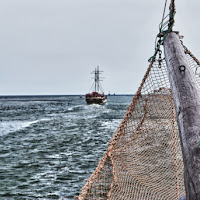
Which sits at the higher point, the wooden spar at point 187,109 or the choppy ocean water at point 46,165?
the wooden spar at point 187,109

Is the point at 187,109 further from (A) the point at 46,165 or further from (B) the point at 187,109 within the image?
(A) the point at 46,165

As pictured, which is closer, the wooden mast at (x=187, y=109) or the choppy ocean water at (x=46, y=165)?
the wooden mast at (x=187, y=109)

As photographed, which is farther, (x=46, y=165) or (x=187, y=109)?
(x=46, y=165)

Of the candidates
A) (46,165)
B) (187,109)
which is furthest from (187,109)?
(46,165)

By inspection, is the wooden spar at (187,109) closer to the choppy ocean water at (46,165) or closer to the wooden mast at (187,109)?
the wooden mast at (187,109)

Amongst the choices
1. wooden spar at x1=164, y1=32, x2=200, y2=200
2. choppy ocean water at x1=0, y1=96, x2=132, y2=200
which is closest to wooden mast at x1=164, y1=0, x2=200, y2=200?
wooden spar at x1=164, y1=32, x2=200, y2=200

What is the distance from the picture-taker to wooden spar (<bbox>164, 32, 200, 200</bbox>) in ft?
5.17

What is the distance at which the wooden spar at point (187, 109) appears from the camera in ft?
5.17

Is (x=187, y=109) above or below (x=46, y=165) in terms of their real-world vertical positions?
above

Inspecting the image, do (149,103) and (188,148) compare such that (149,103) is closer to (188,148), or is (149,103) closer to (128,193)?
(128,193)

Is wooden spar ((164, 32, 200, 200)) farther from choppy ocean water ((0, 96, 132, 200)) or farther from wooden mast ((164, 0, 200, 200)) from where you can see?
choppy ocean water ((0, 96, 132, 200))

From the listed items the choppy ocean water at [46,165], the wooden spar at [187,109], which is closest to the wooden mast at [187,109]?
the wooden spar at [187,109]

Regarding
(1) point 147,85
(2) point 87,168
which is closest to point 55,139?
(2) point 87,168

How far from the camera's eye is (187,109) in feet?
6.14
